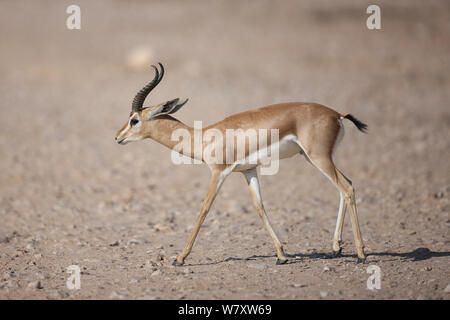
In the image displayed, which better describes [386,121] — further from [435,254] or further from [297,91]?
[435,254]

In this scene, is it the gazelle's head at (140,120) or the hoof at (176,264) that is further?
the gazelle's head at (140,120)

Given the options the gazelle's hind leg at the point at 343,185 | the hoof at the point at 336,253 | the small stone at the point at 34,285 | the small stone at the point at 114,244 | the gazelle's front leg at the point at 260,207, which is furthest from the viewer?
the small stone at the point at 114,244

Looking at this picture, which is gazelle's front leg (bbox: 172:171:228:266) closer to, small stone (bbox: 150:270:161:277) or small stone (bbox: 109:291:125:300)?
small stone (bbox: 150:270:161:277)

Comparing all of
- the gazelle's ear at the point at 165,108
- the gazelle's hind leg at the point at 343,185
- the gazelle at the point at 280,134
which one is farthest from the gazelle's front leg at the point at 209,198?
the gazelle's hind leg at the point at 343,185

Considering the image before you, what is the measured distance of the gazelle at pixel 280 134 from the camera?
22.9ft

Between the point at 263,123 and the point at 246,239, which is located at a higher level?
the point at 263,123

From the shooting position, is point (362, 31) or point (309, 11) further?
point (309, 11)

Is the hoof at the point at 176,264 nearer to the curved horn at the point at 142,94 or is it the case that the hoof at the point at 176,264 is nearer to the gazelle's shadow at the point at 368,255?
the gazelle's shadow at the point at 368,255

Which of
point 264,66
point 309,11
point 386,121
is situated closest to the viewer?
point 386,121

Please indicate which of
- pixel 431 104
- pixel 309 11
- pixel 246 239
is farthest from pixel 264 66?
pixel 246 239

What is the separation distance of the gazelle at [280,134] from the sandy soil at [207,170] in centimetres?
69

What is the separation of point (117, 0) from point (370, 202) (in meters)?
31.0

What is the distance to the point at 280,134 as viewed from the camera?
6984 mm
